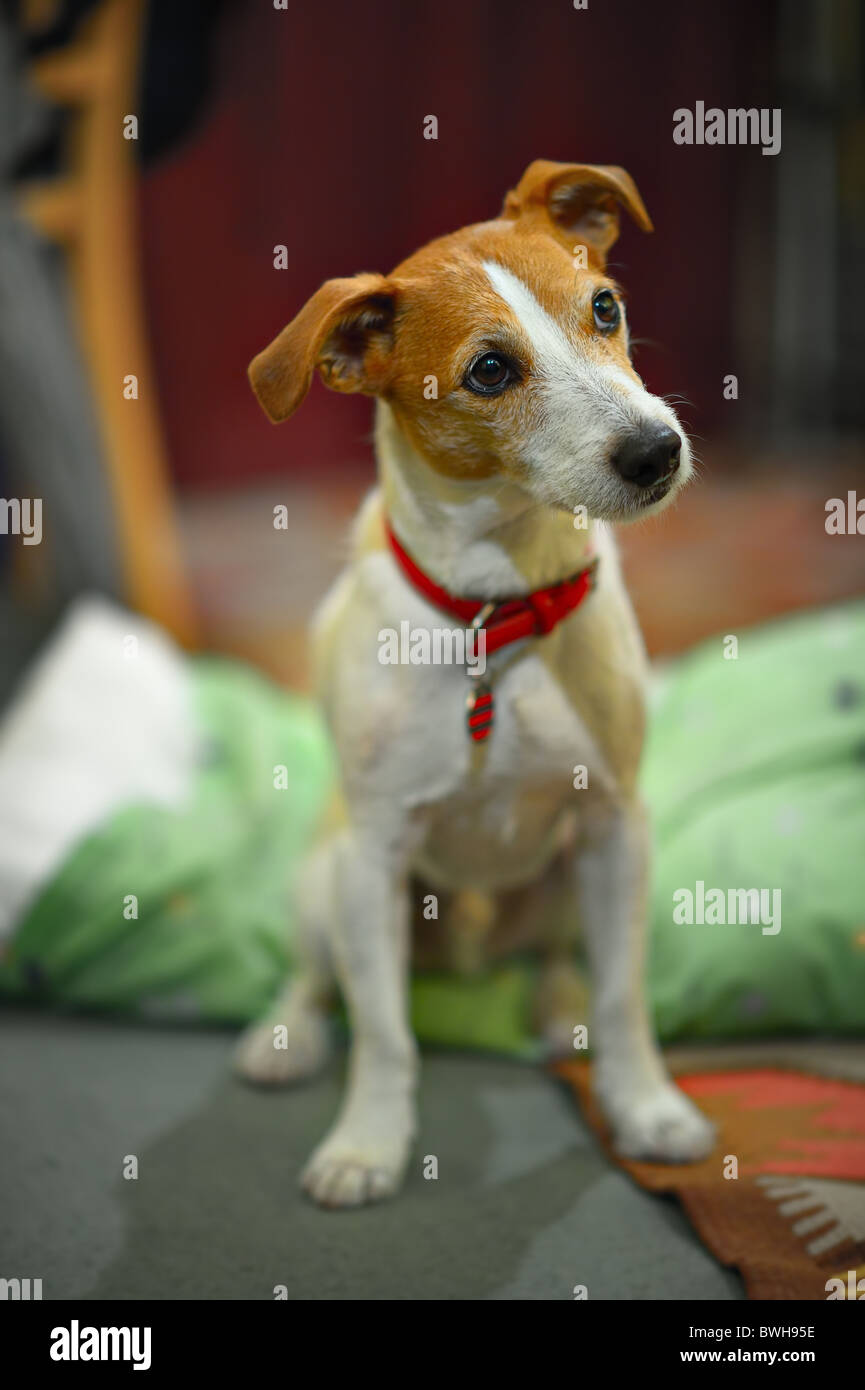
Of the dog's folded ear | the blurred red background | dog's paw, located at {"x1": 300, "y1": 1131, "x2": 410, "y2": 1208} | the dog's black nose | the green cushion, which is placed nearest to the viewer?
the dog's black nose

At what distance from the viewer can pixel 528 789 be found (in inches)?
52.2

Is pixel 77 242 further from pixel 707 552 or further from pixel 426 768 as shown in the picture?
pixel 707 552

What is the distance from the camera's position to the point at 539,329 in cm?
110

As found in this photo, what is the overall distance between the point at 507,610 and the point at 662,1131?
62cm

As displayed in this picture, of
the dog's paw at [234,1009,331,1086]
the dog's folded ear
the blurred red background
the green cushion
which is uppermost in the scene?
the blurred red background

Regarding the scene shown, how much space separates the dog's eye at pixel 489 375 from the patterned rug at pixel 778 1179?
86 centimetres

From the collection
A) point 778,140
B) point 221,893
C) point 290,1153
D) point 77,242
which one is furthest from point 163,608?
point 778,140

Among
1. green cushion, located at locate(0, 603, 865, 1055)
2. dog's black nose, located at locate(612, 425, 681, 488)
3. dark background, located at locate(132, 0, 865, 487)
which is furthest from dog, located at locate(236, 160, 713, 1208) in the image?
dark background, located at locate(132, 0, 865, 487)

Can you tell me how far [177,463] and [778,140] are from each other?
8.92 ft

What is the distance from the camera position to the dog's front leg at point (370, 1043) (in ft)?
4.39

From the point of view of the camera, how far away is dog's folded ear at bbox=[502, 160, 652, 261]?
121 cm

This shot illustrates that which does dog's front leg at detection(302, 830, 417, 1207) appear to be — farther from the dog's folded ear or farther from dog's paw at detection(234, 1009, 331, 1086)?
the dog's folded ear

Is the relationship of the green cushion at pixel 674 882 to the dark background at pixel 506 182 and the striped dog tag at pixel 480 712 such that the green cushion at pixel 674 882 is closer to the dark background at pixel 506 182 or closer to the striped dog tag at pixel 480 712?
the striped dog tag at pixel 480 712

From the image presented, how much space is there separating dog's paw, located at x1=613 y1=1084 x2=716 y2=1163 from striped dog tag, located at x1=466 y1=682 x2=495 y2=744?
48 cm
